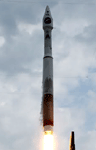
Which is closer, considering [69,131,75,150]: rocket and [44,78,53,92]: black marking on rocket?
[69,131,75,150]: rocket

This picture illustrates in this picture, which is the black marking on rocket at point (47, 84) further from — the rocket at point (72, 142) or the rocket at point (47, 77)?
the rocket at point (72, 142)

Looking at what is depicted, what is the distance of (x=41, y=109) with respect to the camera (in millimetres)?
43156

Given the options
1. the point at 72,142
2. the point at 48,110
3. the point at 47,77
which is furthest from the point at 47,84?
the point at 72,142

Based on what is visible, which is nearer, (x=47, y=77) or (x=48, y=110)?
(x=48, y=110)

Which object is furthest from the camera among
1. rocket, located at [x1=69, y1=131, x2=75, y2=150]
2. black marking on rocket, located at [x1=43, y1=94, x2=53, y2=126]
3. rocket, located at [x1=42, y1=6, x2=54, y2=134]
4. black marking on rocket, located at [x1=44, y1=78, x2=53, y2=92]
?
black marking on rocket, located at [x1=44, y1=78, x2=53, y2=92]

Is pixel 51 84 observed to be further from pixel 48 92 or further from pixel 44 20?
pixel 44 20

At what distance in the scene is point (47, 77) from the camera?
42.7 m

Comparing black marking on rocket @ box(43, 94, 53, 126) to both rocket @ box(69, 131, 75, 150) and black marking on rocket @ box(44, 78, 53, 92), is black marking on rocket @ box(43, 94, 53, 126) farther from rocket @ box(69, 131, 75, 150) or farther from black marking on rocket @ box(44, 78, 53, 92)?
rocket @ box(69, 131, 75, 150)

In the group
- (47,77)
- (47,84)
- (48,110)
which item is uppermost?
(47,77)

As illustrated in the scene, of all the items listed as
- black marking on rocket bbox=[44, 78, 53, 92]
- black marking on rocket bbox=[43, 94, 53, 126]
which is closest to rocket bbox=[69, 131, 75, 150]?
black marking on rocket bbox=[43, 94, 53, 126]

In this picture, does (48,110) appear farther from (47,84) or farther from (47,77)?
(47,77)

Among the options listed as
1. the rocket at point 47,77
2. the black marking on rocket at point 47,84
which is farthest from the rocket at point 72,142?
the black marking on rocket at point 47,84

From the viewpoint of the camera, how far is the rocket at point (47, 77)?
39.9 m

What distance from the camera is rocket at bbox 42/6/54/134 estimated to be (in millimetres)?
39906
